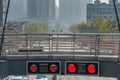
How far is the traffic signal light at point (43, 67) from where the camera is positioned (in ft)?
48.5

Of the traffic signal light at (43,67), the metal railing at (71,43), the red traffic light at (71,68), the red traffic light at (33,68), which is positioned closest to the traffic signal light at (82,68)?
the red traffic light at (71,68)

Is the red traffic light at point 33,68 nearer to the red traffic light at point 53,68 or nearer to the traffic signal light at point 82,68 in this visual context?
the red traffic light at point 53,68

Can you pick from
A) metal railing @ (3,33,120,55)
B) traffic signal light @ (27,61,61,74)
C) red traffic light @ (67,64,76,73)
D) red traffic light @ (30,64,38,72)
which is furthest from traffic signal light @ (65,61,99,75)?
metal railing @ (3,33,120,55)

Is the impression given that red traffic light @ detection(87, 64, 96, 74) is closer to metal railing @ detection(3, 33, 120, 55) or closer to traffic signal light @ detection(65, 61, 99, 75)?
traffic signal light @ detection(65, 61, 99, 75)

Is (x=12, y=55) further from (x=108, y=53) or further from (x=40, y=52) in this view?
(x=108, y=53)

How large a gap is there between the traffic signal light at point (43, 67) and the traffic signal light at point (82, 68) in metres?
0.46

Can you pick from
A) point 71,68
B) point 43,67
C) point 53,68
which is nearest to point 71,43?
point 71,68

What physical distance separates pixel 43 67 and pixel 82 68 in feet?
5.40

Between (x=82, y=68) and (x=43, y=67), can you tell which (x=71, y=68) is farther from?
(x=43, y=67)

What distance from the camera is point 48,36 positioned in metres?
16.8

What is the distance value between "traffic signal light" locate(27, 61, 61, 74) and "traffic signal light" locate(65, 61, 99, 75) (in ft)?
1.52

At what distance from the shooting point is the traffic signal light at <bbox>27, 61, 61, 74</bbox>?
14797 millimetres

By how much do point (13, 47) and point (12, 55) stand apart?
51.9 inches

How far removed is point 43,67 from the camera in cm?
1488
